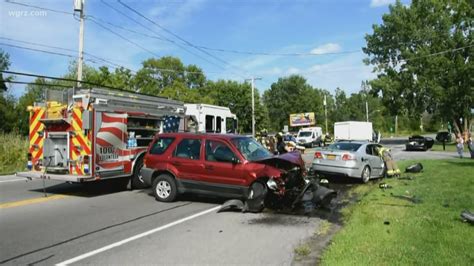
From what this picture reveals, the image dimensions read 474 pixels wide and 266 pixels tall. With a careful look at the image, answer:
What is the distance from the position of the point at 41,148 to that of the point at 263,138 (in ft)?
48.9

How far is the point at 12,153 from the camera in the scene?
2077 centimetres

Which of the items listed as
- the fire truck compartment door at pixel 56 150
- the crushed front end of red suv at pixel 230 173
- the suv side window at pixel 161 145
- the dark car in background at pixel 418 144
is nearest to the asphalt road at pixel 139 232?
the crushed front end of red suv at pixel 230 173

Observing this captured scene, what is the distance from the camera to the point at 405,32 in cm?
5309

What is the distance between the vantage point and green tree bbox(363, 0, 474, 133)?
47.1 m

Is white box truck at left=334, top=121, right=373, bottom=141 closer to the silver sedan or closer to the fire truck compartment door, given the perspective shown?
the silver sedan

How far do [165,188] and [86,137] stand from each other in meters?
2.60

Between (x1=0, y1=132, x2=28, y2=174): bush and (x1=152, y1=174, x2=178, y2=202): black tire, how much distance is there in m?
11.9

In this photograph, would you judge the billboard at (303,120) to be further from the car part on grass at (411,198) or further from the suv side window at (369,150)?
the car part on grass at (411,198)

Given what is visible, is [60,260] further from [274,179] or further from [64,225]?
[274,179]

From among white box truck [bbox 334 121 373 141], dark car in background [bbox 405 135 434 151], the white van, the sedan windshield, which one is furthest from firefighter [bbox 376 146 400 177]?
the white van

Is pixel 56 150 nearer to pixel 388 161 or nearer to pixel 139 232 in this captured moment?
pixel 139 232

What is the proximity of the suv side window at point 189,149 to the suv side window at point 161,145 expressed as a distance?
0.33m

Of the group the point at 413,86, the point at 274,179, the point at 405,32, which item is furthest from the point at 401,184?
the point at 405,32

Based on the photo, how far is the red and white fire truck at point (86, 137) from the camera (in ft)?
36.3
